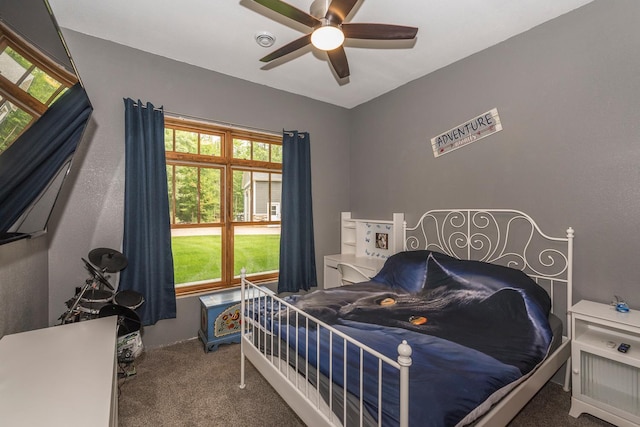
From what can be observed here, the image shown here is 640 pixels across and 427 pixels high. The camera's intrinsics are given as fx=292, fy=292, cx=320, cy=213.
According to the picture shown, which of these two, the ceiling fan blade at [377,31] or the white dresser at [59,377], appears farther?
the ceiling fan blade at [377,31]

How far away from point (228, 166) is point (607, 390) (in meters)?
3.45

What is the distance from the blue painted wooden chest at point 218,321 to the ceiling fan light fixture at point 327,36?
2.30 meters

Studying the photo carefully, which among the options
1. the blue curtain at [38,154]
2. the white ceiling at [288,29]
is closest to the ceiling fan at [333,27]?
the white ceiling at [288,29]

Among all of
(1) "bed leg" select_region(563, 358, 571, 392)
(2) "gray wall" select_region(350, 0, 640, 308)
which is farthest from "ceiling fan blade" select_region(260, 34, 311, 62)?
(1) "bed leg" select_region(563, 358, 571, 392)

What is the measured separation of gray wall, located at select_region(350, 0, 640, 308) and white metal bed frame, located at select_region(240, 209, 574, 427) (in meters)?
0.10

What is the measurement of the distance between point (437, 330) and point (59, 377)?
6.02 feet

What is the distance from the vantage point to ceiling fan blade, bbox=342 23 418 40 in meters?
1.85

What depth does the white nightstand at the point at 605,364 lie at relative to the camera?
1.67 meters

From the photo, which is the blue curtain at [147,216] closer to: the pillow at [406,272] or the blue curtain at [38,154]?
the blue curtain at [38,154]

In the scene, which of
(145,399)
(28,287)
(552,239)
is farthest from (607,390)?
(28,287)

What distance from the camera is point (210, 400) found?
6.59 feet

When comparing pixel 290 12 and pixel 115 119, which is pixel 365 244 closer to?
pixel 290 12

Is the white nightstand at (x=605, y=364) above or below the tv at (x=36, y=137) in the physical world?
below

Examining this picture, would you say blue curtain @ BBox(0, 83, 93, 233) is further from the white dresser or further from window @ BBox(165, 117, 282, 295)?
window @ BBox(165, 117, 282, 295)
